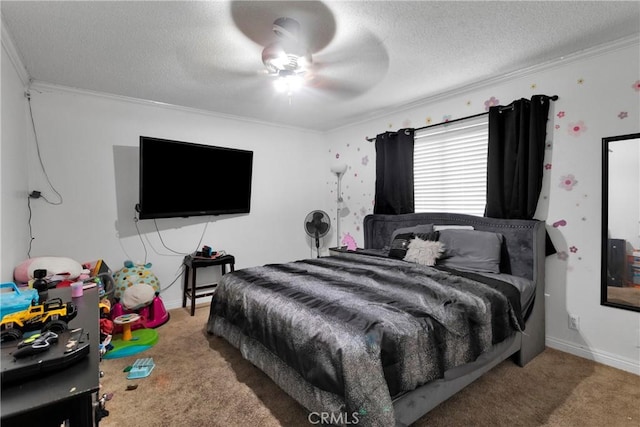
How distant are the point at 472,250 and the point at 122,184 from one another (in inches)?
148

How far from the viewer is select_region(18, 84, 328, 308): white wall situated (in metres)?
3.04

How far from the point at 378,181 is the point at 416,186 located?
0.52 meters

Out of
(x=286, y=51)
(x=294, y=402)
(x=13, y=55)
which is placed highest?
(x=13, y=55)

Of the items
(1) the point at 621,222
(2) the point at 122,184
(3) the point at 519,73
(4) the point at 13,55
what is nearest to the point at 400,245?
(1) the point at 621,222

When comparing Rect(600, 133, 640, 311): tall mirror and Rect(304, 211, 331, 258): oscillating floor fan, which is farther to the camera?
Rect(304, 211, 331, 258): oscillating floor fan

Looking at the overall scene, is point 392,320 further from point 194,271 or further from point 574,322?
point 194,271

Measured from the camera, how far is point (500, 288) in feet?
7.23

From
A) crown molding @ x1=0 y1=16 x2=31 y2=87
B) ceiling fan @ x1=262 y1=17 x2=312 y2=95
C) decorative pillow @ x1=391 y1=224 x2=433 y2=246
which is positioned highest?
crown molding @ x1=0 y1=16 x2=31 y2=87

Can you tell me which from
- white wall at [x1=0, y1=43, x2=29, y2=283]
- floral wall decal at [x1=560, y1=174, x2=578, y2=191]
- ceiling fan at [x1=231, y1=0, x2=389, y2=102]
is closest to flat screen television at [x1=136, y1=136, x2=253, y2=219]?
white wall at [x1=0, y1=43, x2=29, y2=283]

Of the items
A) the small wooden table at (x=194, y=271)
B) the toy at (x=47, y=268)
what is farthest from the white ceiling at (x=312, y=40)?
the small wooden table at (x=194, y=271)

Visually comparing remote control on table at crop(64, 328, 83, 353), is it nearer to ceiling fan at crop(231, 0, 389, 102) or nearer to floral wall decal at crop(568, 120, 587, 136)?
ceiling fan at crop(231, 0, 389, 102)

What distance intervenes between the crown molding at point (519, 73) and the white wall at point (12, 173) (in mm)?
3648

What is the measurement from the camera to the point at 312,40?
2227 millimetres

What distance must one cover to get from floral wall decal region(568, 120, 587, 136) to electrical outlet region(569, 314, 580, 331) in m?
1.55
